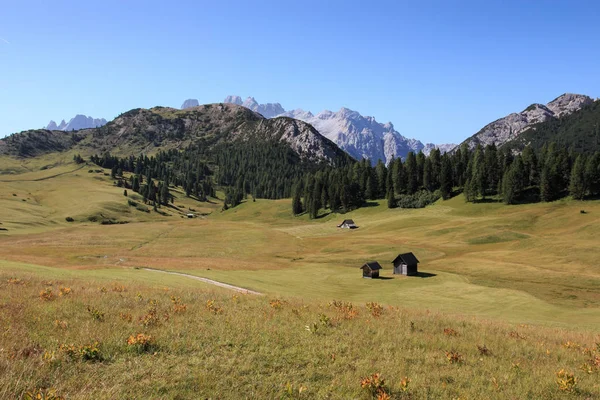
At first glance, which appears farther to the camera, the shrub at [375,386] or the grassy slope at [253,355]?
the shrub at [375,386]

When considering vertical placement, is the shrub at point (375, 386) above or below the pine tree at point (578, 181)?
below

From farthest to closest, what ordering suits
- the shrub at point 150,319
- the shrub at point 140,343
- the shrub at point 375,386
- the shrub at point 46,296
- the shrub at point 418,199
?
the shrub at point 418,199 → the shrub at point 46,296 → the shrub at point 150,319 → the shrub at point 140,343 → the shrub at point 375,386

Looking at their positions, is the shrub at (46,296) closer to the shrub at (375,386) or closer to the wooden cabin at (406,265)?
the shrub at (375,386)

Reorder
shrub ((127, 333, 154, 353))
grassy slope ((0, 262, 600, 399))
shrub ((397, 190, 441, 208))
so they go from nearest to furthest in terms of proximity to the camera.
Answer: grassy slope ((0, 262, 600, 399))
shrub ((127, 333, 154, 353))
shrub ((397, 190, 441, 208))

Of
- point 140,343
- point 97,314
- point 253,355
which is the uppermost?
point 140,343

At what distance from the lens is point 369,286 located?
187ft

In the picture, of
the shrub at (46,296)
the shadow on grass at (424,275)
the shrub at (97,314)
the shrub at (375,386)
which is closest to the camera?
the shrub at (375,386)

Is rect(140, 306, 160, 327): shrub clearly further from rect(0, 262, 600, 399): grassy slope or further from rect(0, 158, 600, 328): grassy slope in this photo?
rect(0, 158, 600, 328): grassy slope

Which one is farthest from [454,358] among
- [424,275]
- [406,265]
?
[406,265]

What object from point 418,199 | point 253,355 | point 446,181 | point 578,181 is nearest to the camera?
point 253,355

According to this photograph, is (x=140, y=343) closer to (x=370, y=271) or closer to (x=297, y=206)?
(x=370, y=271)

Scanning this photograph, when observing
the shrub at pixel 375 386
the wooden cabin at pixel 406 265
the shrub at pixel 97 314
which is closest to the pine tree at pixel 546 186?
the wooden cabin at pixel 406 265

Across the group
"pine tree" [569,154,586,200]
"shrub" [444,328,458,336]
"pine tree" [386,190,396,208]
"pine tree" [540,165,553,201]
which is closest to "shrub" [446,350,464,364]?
"shrub" [444,328,458,336]

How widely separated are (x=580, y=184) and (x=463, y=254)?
6775 centimetres
